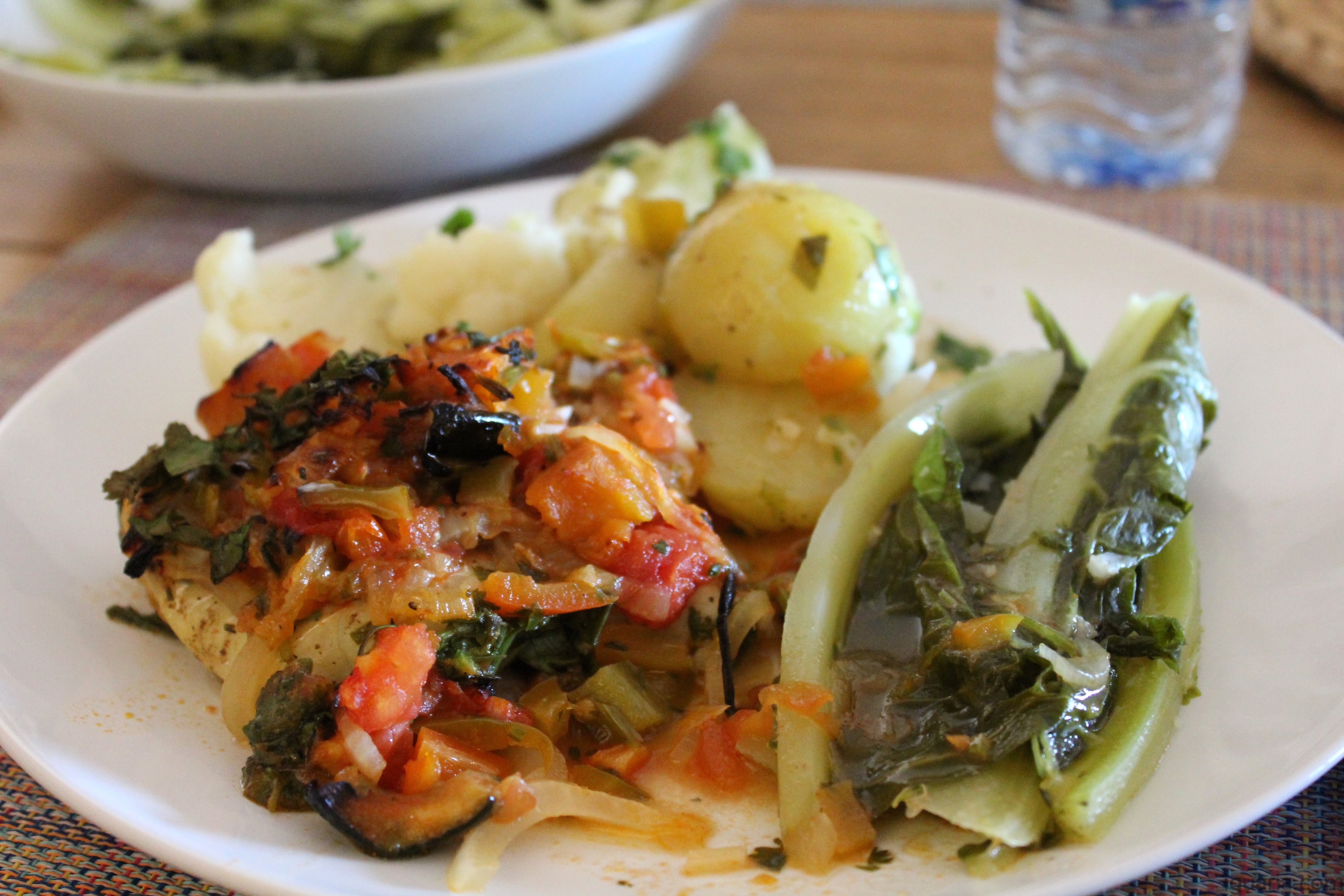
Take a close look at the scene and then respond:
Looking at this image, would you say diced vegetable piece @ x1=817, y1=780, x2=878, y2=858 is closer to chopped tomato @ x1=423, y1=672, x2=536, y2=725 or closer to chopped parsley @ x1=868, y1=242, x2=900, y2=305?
chopped tomato @ x1=423, y1=672, x2=536, y2=725

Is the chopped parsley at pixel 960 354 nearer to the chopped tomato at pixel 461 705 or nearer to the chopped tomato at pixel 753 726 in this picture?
the chopped tomato at pixel 753 726

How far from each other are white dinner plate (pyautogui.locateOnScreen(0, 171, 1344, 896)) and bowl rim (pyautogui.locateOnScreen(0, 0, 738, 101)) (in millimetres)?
797

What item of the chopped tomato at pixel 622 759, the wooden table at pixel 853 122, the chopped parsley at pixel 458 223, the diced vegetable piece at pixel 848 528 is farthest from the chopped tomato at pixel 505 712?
the wooden table at pixel 853 122

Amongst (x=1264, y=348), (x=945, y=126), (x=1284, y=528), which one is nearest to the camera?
(x=1284, y=528)

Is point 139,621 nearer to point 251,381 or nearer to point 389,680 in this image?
point 251,381

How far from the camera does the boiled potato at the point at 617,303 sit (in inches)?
117

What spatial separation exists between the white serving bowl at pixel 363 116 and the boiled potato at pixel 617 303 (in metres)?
1.50

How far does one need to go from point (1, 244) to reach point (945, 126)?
4037mm

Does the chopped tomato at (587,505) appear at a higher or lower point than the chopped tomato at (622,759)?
higher

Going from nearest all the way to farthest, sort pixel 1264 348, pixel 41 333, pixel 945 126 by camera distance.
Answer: pixel 1264 348 < pixel 41 333 < pixel 945 126

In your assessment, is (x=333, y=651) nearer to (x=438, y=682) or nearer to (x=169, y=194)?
(x=438, y=682)

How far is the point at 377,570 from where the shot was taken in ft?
6.76

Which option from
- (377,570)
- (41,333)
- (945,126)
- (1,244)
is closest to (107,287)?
(41,333)

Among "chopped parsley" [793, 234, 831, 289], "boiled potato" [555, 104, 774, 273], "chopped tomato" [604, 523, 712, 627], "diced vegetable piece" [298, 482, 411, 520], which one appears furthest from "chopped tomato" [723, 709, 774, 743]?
"boiled potato" [555, 104, 774, 273]
